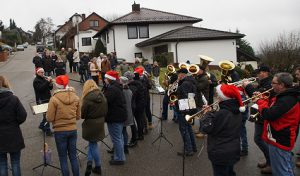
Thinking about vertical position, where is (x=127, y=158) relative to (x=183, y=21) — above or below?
below

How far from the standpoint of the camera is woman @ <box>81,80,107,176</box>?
6301mm

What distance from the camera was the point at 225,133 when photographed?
493cm

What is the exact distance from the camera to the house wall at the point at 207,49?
3148 centimetres

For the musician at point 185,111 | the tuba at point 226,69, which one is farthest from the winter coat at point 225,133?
the tuba at point 226,69

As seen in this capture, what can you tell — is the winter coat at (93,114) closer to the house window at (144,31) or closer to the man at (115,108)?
the man at (115,108)

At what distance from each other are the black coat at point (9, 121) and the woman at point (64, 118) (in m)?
0.52

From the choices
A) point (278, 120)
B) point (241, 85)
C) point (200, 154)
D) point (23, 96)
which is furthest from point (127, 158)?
point (23, 96)

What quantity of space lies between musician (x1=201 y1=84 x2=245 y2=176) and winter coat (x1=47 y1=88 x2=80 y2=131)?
240 cm

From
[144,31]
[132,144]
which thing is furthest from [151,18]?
[132,144]

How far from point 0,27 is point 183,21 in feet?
239

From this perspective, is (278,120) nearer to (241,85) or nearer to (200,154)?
(241,85)

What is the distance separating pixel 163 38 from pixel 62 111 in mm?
25620

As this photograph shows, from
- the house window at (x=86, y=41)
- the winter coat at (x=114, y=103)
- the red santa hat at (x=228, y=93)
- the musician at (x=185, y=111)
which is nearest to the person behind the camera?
the red santa hat at (x=228, y=93)

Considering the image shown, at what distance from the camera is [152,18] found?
37.2 m
